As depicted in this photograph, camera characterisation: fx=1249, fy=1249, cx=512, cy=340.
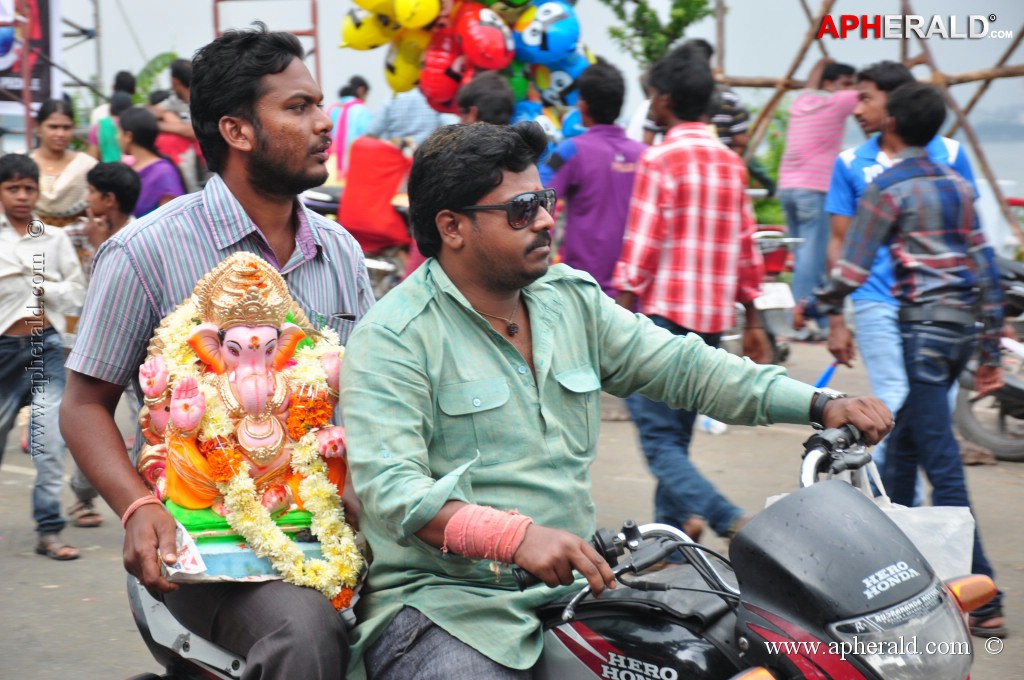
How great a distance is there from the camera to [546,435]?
2656 mm

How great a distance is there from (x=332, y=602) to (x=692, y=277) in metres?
3.05

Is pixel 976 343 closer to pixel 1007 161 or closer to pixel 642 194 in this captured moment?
pixel 642 194

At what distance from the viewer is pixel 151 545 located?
101 inches

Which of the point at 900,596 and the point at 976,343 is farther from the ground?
the point at 900,596

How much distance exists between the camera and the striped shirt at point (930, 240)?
4.84 metres

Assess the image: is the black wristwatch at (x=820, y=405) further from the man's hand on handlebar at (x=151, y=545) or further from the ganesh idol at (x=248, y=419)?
the man's hand on handlebar at (x=151, y=545)

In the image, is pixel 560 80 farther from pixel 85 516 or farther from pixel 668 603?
pixel 668 603

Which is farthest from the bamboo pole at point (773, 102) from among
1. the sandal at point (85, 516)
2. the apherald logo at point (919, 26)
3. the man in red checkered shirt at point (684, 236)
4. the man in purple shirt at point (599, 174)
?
the sandal at point (85, 516)

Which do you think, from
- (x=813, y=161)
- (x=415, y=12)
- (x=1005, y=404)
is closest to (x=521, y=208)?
(x=1005, y=404)

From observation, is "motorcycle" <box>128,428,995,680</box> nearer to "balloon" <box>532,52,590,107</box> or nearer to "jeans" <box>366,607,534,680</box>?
"jeans" <box>366,607,534,680</box>

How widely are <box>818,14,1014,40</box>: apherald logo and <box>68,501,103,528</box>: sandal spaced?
238 inches

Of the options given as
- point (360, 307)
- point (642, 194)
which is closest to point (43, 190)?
point (642, 194)

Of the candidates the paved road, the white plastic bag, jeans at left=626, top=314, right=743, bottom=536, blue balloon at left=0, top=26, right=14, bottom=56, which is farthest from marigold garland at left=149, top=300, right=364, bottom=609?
blue balloon at left=0, top=26, right=14, bottom=56

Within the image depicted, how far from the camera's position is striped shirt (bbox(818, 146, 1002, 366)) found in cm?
484
